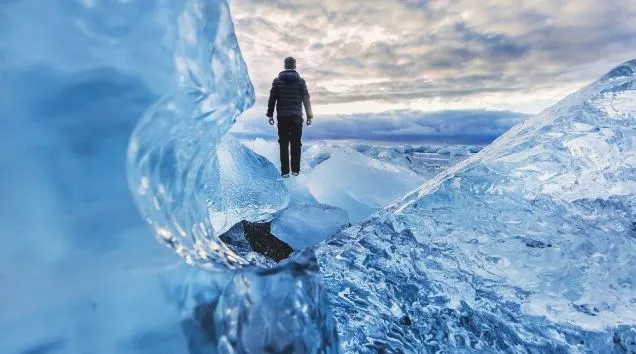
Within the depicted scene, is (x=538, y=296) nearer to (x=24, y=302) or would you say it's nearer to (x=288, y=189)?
(x=24, y=302)

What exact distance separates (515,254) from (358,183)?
2.82 meters

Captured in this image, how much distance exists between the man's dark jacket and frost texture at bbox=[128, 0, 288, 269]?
14.9 feet

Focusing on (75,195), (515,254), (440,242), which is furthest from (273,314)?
(515,254)

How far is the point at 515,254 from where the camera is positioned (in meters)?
1.64

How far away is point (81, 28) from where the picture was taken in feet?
2.75

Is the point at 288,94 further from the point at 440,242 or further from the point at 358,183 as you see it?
the point at 440,242

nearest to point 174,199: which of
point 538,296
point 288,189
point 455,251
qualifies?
point 455,251

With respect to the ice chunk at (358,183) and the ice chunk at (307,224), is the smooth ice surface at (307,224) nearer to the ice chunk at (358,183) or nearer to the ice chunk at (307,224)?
the ice chunk at (307,224)

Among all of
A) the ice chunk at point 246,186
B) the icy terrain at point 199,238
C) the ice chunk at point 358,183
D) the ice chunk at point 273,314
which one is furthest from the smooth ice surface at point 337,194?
the ice chunk at point 273,314

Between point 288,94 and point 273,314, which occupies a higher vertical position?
point 288,94

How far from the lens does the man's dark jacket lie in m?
5.67

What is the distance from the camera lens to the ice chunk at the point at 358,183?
427 centimetres

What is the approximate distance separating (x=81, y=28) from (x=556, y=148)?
1880 mm

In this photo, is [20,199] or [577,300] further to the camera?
[577,300]
